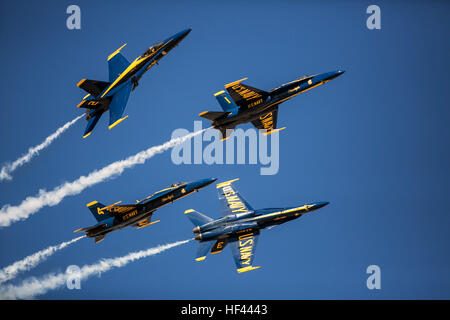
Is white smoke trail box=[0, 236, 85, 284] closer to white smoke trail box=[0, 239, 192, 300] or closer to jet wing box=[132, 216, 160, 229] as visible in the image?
white smoke trail box=[0, 239, 192, 300]

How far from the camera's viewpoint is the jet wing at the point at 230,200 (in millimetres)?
41938

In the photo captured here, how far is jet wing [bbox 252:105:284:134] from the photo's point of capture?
4228 centimetres

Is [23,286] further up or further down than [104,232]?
further down

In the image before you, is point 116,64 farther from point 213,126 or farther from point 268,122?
point 268,122

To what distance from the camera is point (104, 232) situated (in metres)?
39.5

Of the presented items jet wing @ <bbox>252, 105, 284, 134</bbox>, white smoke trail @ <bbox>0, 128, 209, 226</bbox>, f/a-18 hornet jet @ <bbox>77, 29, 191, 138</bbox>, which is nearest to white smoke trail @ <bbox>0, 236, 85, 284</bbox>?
white smoke trail @ <bbox>0, 128, 209, 226</bbox>

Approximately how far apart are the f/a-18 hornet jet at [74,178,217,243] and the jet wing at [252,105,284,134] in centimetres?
455

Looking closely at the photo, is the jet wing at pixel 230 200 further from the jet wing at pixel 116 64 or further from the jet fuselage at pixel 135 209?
the jet wing at pixel 116 64

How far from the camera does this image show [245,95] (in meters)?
39.8

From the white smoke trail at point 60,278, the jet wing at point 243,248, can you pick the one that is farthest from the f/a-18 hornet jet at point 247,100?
the white smoke trail at point 60,278

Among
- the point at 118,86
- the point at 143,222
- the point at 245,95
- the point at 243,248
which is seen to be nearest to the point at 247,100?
the point at 245,95
